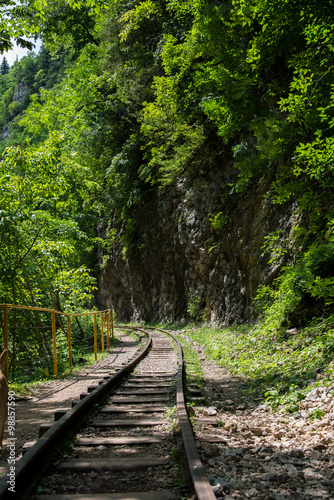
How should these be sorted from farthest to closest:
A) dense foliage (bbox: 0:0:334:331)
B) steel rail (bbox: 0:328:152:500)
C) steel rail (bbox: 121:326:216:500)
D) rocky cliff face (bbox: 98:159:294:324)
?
rocky cliff face (bbox: 98:159:294:324), dense foliage (bbox: 0:0:334:331), steel rail (bbox: 0:328:152:500), steel rail (bbox: 121:326:216:500)

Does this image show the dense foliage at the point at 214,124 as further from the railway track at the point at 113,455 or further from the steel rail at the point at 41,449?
the steel rail at the point at 41,449

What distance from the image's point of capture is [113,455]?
135 inches

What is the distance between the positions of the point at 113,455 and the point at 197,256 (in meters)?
15.0

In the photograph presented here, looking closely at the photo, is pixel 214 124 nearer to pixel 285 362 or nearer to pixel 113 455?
pixel 285 362

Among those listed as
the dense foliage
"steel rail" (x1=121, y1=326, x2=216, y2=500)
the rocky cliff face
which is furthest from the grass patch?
the rocky cliff face

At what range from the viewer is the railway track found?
266 centimetres

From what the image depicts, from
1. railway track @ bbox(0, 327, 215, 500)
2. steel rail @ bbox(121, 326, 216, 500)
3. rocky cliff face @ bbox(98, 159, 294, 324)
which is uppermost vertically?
rocky cliff face @ bbox(98, 159, 294, 324)

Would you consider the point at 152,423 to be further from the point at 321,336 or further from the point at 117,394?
the point at 321,336

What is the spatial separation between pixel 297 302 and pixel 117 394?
3725 millimetres

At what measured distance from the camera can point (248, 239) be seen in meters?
12.7

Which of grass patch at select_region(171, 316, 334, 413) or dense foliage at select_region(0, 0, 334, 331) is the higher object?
dense foliage at select_region(0, 0, 334, 331)

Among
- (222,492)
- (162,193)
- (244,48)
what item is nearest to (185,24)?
(244,48)

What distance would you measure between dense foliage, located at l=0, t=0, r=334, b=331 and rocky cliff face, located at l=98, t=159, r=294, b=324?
94cm

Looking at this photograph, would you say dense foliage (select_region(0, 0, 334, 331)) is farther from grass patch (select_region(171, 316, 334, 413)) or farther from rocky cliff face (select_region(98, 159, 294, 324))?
rocky cliff face (select_region(98, 159, 294, 324))
